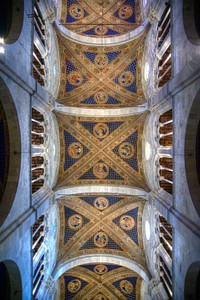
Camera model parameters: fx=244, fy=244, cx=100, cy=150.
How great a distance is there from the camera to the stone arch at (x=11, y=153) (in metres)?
8.22

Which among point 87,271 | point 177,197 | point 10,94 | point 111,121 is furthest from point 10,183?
point 87,271

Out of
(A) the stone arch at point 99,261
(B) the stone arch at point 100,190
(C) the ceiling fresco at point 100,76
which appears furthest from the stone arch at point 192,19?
(A) the stone arch at point 99,261

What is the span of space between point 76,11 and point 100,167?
992cm

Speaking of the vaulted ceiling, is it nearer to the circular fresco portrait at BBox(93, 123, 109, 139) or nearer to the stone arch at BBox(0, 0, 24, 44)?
the circular fresco portrait at BBox(93, 123, 109, 139)

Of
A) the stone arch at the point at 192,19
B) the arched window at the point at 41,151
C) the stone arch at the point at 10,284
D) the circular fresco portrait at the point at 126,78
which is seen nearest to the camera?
the stone arch at the point at 192,19

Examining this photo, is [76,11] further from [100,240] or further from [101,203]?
[100,240]

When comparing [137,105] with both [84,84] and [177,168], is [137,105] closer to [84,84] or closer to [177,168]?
[84,84]

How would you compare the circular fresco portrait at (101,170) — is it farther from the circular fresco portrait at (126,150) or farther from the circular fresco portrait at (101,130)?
the circular fresco portrait at (101,130)

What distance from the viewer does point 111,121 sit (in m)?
16.6

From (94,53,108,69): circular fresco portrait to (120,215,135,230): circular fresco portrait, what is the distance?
10.2 m

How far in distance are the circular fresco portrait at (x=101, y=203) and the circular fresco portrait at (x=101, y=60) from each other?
8.82 m

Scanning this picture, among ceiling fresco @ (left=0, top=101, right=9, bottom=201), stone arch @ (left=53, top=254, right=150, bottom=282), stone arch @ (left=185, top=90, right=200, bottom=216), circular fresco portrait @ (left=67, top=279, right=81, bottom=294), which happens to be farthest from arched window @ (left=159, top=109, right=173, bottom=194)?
circular fresco portrait @ (left=67, top=279, right=81, bottom=294)

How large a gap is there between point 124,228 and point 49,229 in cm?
538

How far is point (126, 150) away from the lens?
1675 centimetres
